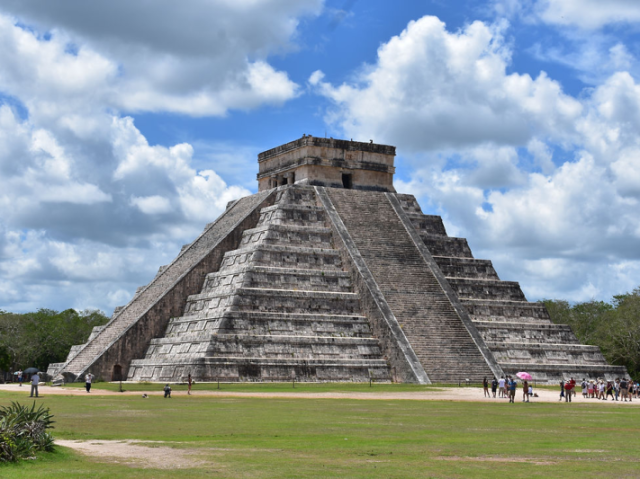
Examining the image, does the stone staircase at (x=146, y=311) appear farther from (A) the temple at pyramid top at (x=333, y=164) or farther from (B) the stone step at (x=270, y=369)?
(B) the stone step at (x=270, y=369)

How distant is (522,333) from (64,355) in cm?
3261

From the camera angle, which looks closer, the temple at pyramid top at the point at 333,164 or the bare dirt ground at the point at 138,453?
the bare dirt ground at the point at 138,453

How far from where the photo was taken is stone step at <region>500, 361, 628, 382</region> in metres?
35.9

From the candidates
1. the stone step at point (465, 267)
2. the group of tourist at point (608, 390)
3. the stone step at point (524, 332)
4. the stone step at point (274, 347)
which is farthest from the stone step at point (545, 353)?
the stone step at point (274, 347)

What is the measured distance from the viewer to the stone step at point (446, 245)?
139ft

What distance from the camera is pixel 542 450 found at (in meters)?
13.2

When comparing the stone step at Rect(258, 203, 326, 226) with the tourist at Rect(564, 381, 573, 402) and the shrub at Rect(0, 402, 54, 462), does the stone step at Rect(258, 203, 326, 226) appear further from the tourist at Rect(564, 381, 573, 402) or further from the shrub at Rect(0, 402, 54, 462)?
the shrub at Rect(0, 402, 54, 462)

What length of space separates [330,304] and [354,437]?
21689 millimetres

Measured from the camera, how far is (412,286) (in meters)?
37.9

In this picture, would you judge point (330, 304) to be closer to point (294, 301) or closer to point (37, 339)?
point (294, 301)

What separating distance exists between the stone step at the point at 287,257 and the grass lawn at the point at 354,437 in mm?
13918

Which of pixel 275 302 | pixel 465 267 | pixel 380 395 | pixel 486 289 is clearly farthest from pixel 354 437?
pixel 465 267

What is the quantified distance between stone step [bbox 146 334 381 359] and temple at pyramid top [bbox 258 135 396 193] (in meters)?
11.6

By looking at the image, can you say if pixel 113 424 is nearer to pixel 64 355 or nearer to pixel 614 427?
pixel 614 427
